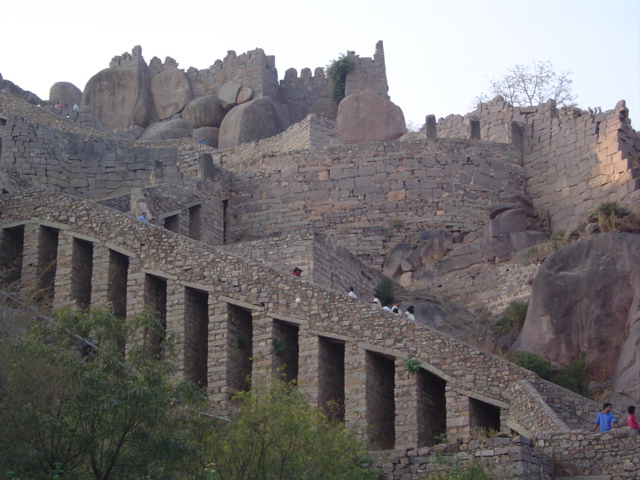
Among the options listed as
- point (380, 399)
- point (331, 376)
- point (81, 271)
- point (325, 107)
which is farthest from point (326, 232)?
point (325, 107)

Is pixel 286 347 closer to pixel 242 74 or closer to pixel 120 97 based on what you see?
pixel 242 74

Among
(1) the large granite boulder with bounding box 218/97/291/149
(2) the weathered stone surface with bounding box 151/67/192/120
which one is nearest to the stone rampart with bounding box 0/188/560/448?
(1) the large granite boulder with bounding box 218/97/291/149

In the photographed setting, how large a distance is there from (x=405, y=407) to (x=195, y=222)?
1373cm

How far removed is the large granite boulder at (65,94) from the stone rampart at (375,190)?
16847 millimetres

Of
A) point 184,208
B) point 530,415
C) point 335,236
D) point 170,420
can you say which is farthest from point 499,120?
point 170,420

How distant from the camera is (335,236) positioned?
3916 centimetres

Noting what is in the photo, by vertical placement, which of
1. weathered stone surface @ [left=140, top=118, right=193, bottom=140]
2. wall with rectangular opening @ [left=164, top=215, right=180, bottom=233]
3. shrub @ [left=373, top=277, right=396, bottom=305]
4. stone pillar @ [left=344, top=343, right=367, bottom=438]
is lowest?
stone pillar @ [left=344, top=343, right=367, bottom=438]

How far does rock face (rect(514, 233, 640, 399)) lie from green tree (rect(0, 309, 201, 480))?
995 cm

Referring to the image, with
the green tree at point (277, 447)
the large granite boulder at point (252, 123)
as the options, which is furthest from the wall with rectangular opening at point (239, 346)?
the large granite boulder at point (252, 123)

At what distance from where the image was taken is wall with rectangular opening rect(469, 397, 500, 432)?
2561cm

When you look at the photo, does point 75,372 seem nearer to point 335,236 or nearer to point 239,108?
point 335,236

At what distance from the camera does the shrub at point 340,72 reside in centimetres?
5081

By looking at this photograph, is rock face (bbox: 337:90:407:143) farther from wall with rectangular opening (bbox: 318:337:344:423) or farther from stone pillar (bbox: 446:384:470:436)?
stone pillar (bbox: 446:384:470:436)

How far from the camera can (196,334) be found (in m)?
29.7
